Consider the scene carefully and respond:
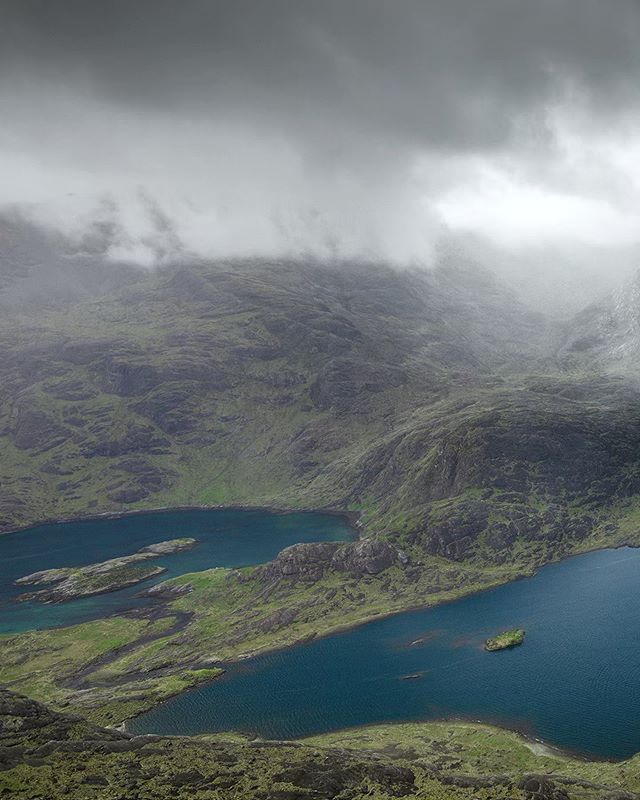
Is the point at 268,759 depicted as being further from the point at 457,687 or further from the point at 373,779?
the point at 457,687

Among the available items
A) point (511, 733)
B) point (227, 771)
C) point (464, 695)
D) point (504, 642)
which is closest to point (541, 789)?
point (511, 733)

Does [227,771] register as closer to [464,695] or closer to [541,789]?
[541,789]

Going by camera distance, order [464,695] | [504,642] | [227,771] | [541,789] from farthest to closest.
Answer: [504,642] < [464,695] < [227,771] < [541,789]

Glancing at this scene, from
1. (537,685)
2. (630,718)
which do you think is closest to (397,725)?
(537,685)

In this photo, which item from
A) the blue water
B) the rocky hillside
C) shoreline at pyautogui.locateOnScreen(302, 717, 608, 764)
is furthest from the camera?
the blue water

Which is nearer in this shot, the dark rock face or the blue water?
the dark rock face

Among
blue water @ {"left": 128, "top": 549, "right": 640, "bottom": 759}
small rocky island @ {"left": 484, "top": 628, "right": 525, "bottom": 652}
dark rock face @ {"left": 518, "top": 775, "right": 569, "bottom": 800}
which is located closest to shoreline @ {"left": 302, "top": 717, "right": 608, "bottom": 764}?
blue water @ {"left": 128, "top": 549, "right": 640, "bottom": 759}

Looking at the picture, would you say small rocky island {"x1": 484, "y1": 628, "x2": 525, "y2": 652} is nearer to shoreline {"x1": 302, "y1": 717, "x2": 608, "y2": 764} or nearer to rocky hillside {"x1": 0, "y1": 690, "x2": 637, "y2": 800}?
shoreline {"x1": 302, "y1": 717, "x2": 608, "y2": 764}

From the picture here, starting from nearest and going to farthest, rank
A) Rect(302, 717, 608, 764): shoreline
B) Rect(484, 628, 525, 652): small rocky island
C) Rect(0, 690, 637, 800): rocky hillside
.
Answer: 1. Rect(0, 690, 637, 800): rocky hillside
2. Rect(302, 717, 608, 764): shoreline
3. Rect(484, 628, 525, 652): small rocky island

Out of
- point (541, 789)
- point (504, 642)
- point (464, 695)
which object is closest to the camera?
point (541, 789)
